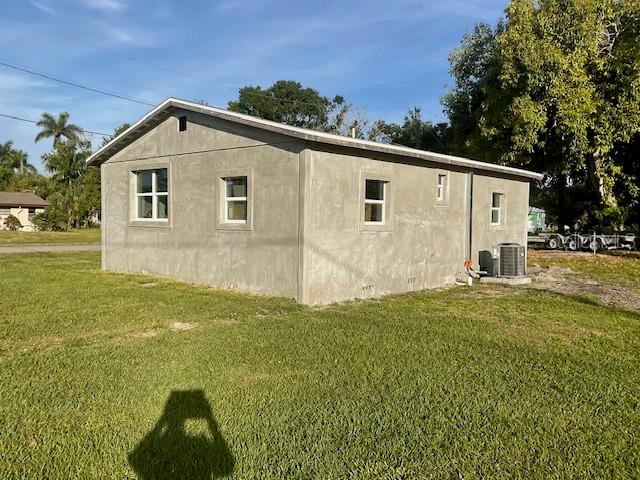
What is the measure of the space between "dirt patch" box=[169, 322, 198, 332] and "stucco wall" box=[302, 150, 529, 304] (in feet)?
7.77

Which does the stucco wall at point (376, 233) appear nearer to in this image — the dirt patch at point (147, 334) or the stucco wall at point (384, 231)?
the stucco wall at point (384, 231)

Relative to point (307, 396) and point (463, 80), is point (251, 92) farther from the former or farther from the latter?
point (307, 396)

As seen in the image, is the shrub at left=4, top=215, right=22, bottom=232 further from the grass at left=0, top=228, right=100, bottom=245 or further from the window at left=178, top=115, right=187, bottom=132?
the window at left=178, top=115, right=187, bottom=132

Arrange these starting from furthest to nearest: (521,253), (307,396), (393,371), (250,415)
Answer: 1. (521,253)
2. (393,371)
3. (307,396)
4. (250,415)

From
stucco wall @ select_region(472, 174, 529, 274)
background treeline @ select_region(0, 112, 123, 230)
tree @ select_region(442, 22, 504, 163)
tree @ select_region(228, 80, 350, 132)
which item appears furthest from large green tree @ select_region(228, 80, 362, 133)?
stucco wall @ select_region(472, 174, 529, 274)

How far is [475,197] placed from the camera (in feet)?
44.0

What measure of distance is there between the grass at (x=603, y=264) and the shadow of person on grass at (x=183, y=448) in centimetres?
1142

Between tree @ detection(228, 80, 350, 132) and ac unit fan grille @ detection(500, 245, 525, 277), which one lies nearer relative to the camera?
ac unit fan grille @ detection(500, 245, 525, 277)

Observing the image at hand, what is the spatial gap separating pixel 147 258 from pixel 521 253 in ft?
31.4

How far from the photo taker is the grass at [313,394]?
321 cm

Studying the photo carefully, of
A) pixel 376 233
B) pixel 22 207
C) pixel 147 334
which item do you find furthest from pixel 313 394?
pixel 22 207

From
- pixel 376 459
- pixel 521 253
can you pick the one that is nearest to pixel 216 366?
pixel 376 459

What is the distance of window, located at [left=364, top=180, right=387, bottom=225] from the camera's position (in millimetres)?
10297

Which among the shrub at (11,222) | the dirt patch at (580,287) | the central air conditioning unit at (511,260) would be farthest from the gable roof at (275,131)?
the shrub at (11,222)
